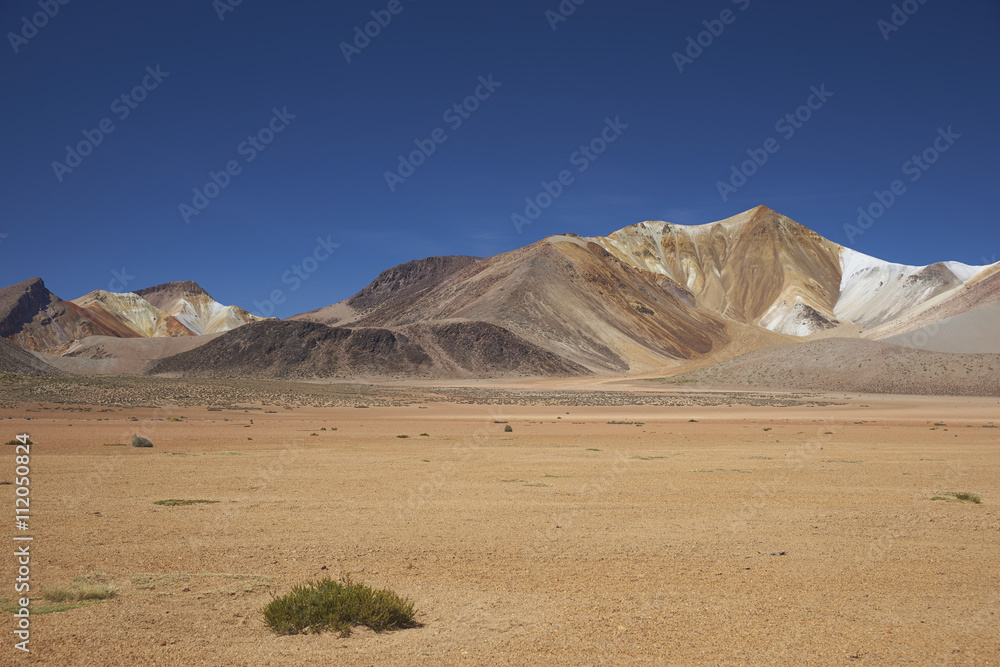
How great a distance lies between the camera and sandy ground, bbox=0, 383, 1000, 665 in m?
6.42

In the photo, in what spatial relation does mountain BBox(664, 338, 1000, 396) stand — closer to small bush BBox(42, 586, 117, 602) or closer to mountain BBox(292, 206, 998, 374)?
mountain BBox(292, 206, 998, 374)

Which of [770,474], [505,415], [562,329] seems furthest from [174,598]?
[562,329]

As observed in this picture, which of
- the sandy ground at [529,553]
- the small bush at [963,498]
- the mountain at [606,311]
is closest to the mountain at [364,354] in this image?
the mountain at [606,311]

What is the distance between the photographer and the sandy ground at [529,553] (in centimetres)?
642

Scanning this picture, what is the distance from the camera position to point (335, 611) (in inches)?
267

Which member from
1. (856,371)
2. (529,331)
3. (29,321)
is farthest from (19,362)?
(29,321)

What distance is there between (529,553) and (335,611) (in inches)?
149

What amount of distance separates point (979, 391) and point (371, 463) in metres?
68.6

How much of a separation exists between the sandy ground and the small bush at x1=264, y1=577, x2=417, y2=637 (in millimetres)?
167

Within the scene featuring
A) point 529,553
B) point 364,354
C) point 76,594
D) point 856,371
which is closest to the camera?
point 76,594

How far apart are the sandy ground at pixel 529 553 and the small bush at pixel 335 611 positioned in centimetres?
17

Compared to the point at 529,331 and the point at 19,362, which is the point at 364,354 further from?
the point at 19,362

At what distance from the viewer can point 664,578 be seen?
8734 mm

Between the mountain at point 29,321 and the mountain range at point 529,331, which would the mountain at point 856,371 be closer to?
the mountain range at point 529,331
